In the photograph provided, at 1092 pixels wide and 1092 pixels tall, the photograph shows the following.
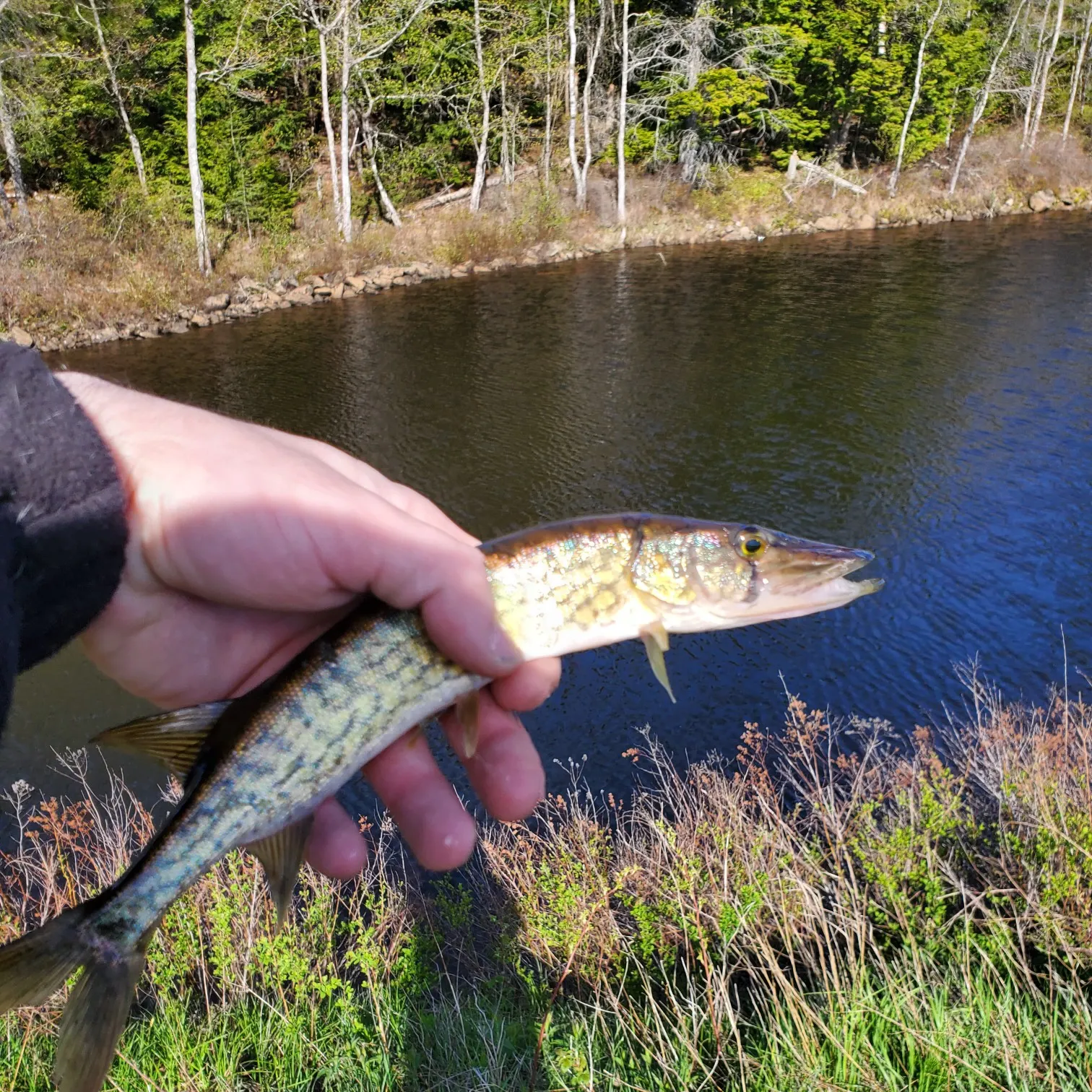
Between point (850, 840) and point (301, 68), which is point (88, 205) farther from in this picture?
point (850, 840)

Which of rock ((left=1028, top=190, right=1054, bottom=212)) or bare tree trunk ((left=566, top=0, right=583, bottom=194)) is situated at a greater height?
bare tree trunk ((left=566, top=0, right=583, bottom=194))

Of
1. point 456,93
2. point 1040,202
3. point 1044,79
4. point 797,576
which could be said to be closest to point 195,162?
point 456,93

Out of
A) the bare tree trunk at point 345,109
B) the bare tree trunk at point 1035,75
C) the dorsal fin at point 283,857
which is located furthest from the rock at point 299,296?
the bare tree trunk at point 1035,75

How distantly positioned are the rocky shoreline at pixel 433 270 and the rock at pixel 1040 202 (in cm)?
4

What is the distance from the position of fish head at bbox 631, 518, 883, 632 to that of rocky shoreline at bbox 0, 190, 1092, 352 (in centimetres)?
2762

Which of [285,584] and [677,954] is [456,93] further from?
[285,584]

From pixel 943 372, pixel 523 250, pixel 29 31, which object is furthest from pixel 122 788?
pixel 29 31

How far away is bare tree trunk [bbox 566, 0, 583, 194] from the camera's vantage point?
40500 millimetres

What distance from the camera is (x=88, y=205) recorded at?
36625 mm

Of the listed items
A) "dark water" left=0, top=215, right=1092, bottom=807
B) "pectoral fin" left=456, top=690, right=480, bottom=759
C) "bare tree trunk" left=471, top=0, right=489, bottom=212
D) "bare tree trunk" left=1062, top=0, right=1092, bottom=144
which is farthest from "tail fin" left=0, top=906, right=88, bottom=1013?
"bare tree trunk" left=1062, top=0, right=1092, bottom=144

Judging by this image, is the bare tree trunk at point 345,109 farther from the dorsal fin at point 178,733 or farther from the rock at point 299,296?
the dorsal fin at point 178,733

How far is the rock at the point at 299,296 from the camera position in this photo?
3231 centimetres

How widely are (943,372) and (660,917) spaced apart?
695 inches

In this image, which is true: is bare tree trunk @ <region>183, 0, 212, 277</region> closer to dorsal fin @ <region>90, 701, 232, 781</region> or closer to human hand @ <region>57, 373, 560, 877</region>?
human hand @ <region>57, 373, 560, 877</region>
